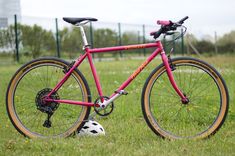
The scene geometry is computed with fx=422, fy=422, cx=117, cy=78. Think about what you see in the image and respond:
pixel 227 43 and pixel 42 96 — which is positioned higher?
pixel 227 43

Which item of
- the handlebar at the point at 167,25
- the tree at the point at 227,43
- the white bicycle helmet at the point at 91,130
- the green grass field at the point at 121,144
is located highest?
the tree at the point at 227,43

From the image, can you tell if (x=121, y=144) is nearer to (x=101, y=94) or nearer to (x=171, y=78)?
(x=101, y=94)

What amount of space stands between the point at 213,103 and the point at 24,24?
17.5 meters

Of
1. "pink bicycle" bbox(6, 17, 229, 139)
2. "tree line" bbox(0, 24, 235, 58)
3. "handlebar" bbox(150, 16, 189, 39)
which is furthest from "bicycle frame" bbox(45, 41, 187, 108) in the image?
"tree line" bbox(0, 24, 235, 58)

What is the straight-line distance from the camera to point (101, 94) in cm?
423

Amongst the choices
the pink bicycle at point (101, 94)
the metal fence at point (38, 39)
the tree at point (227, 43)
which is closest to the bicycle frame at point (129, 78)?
the pink bicycle at point (101, 94)

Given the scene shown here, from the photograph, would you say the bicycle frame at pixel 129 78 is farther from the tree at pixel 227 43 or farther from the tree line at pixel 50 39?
the tree at pixel 227 43

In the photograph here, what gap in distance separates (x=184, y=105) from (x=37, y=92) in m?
1.52

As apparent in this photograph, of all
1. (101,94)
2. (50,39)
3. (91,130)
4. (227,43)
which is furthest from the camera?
(227,43)

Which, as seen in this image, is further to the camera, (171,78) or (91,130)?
(91,130)

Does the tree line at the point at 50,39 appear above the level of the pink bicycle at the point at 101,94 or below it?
above

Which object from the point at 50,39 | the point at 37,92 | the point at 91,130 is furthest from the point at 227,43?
the point at 37,92

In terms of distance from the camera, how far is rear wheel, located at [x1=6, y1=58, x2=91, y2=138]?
14.1 feet

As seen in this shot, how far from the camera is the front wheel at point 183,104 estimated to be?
4152 millimetres
